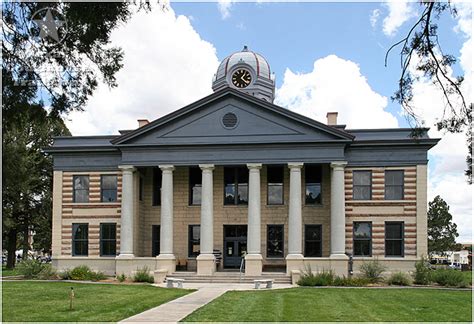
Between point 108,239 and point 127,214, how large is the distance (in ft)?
9.69

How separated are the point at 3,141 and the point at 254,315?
8.72 metres

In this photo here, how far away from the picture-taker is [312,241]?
127 feet

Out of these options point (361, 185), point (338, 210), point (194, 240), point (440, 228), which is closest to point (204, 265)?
point (194, 240)

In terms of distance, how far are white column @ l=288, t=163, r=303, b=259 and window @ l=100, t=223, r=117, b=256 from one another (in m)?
11.4

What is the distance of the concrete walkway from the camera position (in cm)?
1793

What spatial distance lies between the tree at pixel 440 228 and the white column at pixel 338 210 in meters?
47.8

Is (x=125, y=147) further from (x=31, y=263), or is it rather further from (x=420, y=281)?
(x=420, y=281)

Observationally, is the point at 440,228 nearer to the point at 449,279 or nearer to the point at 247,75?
the point at 247,75

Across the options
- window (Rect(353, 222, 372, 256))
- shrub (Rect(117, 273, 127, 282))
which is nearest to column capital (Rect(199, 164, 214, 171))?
shrub (Rect(117, 273, 127, 282))

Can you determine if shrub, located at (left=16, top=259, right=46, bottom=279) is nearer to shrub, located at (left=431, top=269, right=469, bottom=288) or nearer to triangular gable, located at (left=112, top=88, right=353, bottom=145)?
triangular gable, located at (left=112, top=88, right=353, bottom=145)

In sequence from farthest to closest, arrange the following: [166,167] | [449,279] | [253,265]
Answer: [166,167]
[253,265]
[449,279]

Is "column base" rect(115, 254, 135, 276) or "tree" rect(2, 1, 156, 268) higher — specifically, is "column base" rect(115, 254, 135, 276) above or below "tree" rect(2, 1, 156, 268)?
below

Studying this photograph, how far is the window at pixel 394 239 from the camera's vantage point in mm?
36875

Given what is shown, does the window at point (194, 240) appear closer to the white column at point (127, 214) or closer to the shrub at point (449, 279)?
the white column at point (127, 214)
